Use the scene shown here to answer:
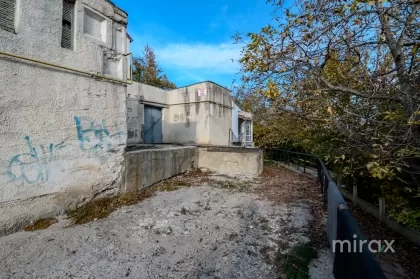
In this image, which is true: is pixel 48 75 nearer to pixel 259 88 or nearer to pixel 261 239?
pixel 259 88

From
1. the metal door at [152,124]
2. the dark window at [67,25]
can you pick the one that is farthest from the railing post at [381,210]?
the metal door at [152,124]

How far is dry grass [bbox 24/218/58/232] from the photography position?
371cm

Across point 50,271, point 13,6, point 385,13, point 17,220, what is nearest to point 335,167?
point 385,13

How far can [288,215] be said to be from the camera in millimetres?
4715

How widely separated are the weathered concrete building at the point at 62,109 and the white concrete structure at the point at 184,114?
168 inches

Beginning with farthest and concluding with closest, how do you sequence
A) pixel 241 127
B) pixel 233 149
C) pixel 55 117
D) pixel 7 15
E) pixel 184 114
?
pixel 241 127 → pixel 184 114 → pixel 233 149 → pixel 55 117 → pixel 7 15

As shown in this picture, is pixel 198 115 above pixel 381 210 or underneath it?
above

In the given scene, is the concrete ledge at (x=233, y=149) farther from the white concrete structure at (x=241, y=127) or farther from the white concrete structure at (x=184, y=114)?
the white concrete structure at (x=241, y=127)

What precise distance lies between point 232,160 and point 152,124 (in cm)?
473

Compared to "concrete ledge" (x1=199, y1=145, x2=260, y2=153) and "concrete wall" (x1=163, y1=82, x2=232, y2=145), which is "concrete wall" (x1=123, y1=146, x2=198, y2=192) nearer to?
"concrete ledge" (x1=199, y1=145, x2=260, y2=153)

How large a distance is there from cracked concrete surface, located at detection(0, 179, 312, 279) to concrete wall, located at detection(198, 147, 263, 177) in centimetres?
341

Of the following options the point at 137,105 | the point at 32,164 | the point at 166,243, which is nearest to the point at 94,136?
the point at 32,164

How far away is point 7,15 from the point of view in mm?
3574

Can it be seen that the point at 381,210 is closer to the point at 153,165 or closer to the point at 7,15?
the point at 153,165
